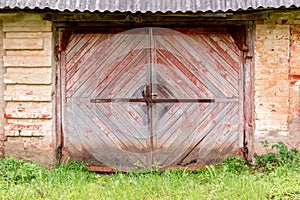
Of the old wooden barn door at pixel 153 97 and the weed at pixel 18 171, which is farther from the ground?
the old wooden barn door at pixel 153 97

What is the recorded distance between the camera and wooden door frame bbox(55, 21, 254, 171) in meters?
6.52

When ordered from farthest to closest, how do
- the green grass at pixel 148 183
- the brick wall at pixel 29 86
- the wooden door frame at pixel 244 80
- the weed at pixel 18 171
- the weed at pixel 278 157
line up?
the wooden door frame at pixel 244 80
the brick wall at pixel 29 86
the weed at pixel 278 157
the weed at pixel 18 171
the green grass at pixel 148 183

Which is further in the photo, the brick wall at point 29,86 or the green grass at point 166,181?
the brick wall at point 29,86

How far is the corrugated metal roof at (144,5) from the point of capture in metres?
5.77

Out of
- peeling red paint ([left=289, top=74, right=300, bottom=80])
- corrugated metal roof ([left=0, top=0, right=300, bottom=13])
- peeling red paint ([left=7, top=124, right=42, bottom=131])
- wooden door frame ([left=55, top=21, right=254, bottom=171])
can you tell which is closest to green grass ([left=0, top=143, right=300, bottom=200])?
wooden door frame ([left=55, top=21, right=254, bottom=171])

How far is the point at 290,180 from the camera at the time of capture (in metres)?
5.42

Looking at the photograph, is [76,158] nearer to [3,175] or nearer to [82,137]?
[82,137]

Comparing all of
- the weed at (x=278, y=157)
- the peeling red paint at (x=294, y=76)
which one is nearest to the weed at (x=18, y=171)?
the weed at (x=278, y=157)

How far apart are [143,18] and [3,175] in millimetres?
3086

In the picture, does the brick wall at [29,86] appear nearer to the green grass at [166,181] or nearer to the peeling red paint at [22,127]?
the peeling red paint at [22,127]

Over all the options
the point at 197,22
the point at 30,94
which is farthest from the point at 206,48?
the point at 30,94

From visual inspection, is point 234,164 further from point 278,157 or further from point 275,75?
point 275,75

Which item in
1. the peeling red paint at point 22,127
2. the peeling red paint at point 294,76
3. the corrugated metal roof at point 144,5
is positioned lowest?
the peeling red paint at point 22,127

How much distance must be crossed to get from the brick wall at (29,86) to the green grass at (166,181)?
37 cm
